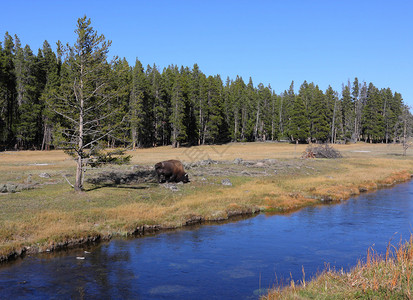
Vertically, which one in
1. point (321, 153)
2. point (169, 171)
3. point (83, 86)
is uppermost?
point (83, 86)

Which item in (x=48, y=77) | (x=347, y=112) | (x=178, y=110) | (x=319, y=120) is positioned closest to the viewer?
(x=48, y=77)

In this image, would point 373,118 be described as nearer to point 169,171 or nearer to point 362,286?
point 169,171

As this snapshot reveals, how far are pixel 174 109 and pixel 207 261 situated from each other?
70803 mm

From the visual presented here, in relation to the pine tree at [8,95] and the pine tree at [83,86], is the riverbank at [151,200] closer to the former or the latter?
the pine tree at [83,86]

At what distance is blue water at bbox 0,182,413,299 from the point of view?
12.6 metres

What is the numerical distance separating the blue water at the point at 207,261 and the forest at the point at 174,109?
37.3 ft

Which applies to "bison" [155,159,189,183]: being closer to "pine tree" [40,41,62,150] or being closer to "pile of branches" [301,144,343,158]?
"pile of branches" [301,144,343,158]

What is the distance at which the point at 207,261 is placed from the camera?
15.8 metres

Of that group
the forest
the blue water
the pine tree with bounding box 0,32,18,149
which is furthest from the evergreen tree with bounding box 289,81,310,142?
the blue water

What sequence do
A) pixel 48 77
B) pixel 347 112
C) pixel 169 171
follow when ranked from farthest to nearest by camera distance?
1. pixel 347 112
2. pixel 48 77
3. pixel 169 171

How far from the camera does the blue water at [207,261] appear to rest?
12.6 metres

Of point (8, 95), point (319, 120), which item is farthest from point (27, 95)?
point (319, 120)

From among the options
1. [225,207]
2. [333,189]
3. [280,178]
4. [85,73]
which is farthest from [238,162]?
[85,73]

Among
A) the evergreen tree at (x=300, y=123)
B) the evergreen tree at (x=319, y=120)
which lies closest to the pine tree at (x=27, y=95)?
the evergreen tree at (x=300, y=123)
